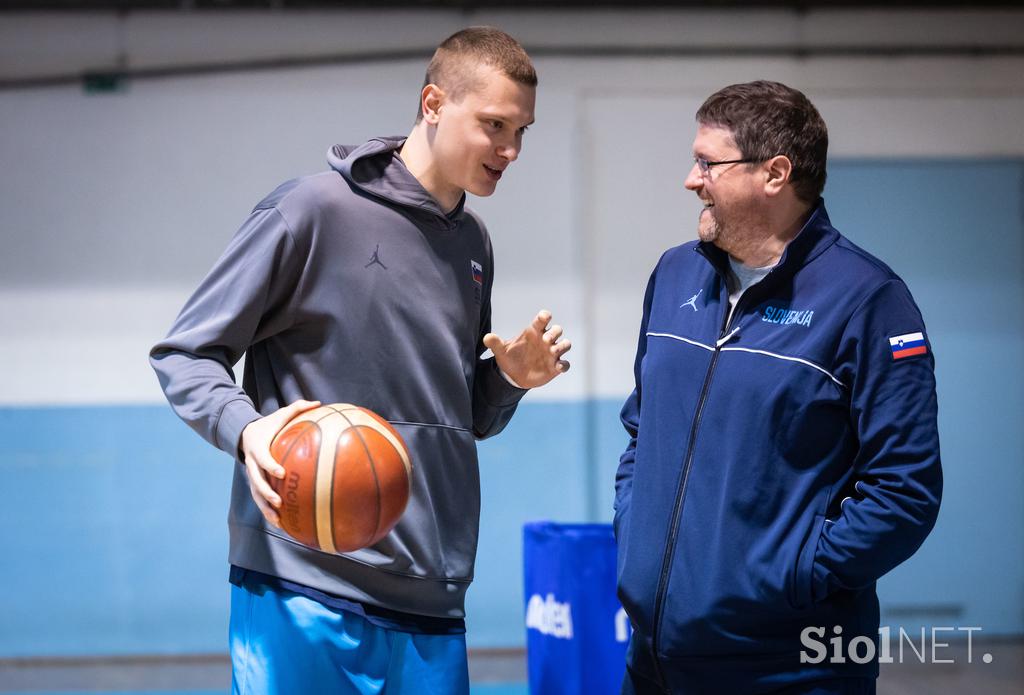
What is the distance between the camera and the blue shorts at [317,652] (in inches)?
79.0

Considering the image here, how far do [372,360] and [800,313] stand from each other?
2.74 feet

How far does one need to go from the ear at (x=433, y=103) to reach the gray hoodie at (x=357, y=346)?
0.40ft

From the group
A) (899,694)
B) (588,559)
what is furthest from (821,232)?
(899,694)

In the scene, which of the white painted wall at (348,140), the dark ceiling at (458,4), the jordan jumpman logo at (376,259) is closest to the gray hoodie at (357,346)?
the jordan jumpman logo at (376,259)

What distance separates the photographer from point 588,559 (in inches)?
125

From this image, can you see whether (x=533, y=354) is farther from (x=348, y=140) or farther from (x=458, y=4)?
(x=458, y=4)

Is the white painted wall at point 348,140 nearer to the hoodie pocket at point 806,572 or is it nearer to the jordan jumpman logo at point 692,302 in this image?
the jordan jumpman logo at point 692,302

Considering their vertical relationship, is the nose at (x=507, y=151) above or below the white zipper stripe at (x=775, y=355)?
above

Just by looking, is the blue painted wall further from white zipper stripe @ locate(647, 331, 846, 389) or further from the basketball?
the basketball

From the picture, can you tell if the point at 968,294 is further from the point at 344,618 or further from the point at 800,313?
the point at 344,618

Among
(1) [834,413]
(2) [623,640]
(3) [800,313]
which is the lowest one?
(2) [623,640]

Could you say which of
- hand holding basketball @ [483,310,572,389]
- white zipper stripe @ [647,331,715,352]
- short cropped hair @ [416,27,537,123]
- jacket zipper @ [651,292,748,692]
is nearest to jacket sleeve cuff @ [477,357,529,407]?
hand holding basketball @ [483,310,572,389]

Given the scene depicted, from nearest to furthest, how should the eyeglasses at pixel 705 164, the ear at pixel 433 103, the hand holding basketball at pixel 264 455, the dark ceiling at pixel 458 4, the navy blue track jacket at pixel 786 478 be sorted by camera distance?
the hand holding basketball at pixel 264 455 → the navy blue track jacket at pixel 786 478 → the eyeglasses at pixel 705 164 → the ear at pixel 433 103 → the dark ceiling at pixel 458 4

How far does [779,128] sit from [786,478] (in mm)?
699
